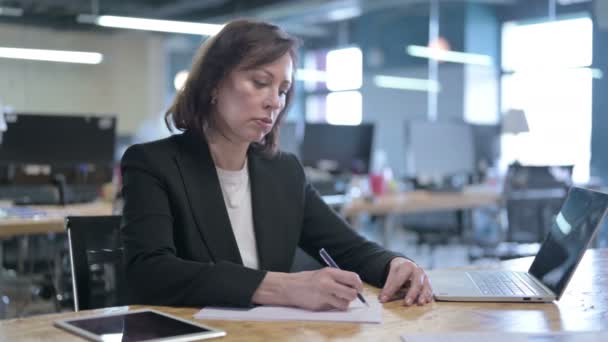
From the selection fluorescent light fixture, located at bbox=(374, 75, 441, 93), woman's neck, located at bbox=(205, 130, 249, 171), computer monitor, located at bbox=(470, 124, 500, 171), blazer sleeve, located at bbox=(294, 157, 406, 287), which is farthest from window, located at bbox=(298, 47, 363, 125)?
woman's neck, located at bbox=(205, 130, 249, 171)

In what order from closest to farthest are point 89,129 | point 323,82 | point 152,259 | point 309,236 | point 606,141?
1. point 152,259
2. point 309,236
3. point 89,129
4. point 606,141
5. point 323,82

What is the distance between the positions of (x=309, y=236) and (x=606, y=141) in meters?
7.06

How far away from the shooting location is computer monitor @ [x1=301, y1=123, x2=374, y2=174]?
4.68 meters

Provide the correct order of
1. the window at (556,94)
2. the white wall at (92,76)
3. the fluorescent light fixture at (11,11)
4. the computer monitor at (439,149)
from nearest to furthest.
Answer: the computer monitor at (439,149)
the window at (556,94)
the fluorescent light fixture at (11,11)
the white wall at (92,76)

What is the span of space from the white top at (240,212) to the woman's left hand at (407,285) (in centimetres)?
32

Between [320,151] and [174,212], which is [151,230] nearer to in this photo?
[174,212]

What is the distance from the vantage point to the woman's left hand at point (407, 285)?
1.32 m

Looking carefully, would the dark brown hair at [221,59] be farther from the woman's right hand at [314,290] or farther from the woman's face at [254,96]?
the woman's right hand at [314,290]

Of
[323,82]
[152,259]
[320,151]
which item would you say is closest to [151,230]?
[152,259]

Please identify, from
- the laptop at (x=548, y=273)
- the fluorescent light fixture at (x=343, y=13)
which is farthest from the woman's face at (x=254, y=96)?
the fluorescent light fixture at (x=343, y=13)

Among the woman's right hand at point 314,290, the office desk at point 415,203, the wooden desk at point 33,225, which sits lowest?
the office desk at point 415,203

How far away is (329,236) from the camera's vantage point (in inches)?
67.1

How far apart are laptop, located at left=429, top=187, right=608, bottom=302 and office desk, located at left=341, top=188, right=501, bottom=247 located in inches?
87.9

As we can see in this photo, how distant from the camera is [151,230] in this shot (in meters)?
1.37
